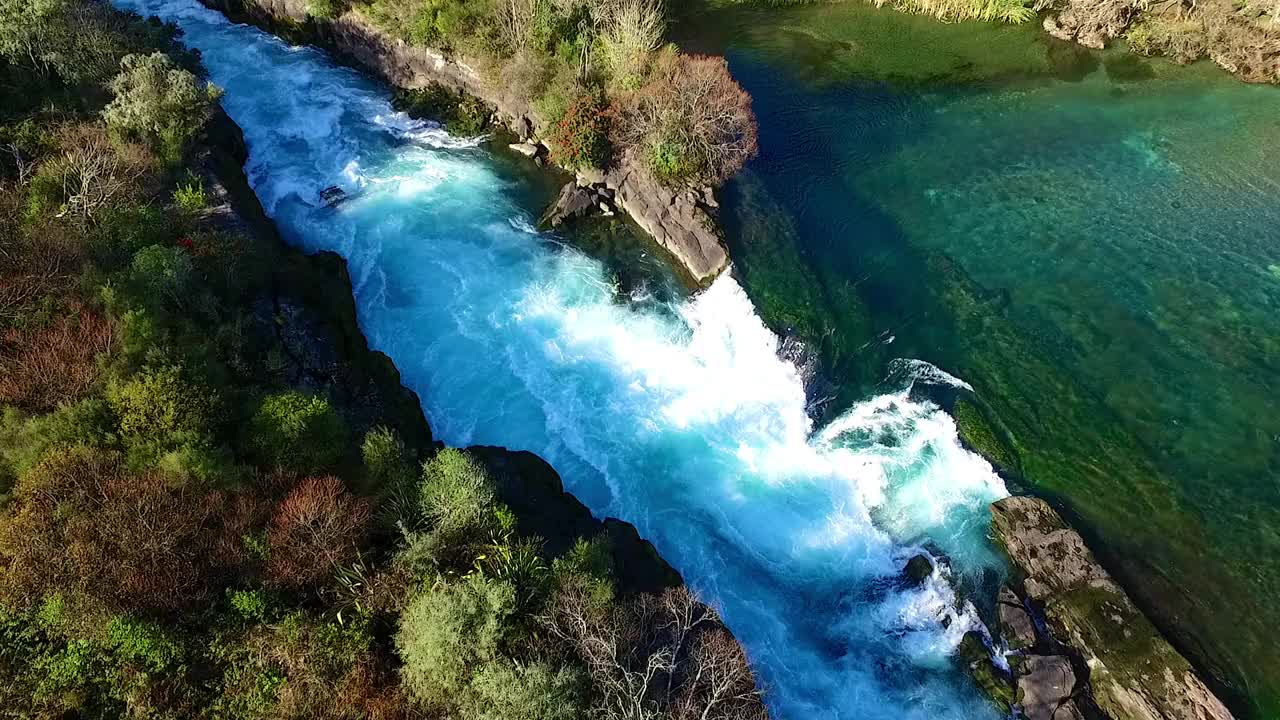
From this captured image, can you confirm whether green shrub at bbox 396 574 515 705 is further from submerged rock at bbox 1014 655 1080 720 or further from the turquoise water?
submerged rock at bbox 1014 655 1080 720

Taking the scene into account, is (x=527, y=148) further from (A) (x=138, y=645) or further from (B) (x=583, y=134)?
(A) (x=138, y=645)

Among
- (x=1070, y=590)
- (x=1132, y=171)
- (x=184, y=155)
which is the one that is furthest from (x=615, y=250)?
(x=1132, y=171)

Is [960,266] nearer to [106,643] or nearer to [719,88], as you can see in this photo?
[719,88]

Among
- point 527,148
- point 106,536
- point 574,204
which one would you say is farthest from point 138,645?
point 527,148

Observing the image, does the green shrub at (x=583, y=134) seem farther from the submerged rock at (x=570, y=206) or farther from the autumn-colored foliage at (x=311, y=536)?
the autumn-colored foliage at (x=311, y=536)

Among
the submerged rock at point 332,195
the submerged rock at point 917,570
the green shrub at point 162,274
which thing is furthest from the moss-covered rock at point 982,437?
the submerged rock at point 332,195
